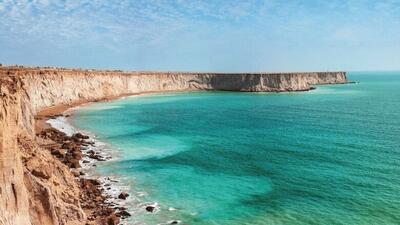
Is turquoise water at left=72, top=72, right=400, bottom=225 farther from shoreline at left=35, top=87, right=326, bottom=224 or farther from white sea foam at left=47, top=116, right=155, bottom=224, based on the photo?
shoreline at left=35, top=87, right=326, bottom=224

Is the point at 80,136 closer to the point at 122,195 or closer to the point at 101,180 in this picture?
the point at 101,180

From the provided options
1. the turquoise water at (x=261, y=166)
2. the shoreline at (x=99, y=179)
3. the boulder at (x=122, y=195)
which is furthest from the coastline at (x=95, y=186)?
the turquoise water at (x=261, y=166)

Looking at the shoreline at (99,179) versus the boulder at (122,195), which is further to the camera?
the boulder at (122,195)

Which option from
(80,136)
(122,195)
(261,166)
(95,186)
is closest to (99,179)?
(95,186)

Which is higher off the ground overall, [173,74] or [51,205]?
[173,74]

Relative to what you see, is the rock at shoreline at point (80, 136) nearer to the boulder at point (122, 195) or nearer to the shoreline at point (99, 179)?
the shoreline at point (99, 179)

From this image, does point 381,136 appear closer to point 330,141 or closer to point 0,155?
point 330,141

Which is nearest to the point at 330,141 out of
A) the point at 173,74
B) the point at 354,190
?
Answer: the point at 354,190

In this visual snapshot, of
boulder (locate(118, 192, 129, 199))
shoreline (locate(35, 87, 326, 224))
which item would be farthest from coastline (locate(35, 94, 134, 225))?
boulder (locate(118, 192, 129, 199))
